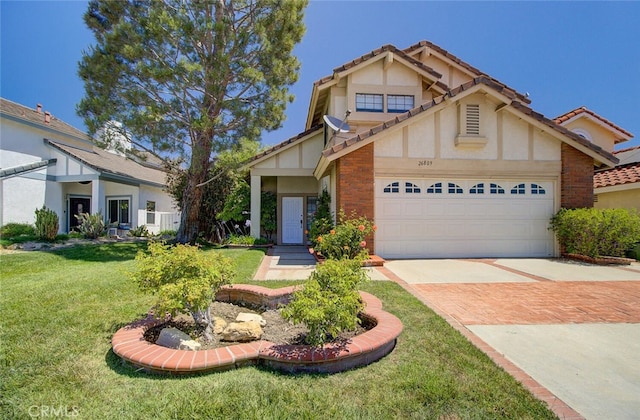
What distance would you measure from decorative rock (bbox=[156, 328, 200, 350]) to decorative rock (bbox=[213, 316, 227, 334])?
0.39m

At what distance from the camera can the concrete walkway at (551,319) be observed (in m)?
2.89

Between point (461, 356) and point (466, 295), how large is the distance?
2.91 meters

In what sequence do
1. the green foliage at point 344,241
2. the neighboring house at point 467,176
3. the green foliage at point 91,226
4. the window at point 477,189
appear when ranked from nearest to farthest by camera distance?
the green foliage at point 344,241
the neighboring house at point 467,176
the window at point 477,189
the green foliage at point 91,226

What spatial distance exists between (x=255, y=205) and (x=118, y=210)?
1179 centimetres

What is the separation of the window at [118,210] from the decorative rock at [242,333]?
19.2 metres

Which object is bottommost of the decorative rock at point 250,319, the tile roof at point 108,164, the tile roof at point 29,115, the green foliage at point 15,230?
the decorative rock at point 250,319

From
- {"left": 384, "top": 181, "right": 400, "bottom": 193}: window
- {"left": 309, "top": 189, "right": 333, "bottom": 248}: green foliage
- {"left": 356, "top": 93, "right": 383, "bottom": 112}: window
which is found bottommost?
{"left": 309, "top": 189, "right": 333, "bottom": 248}: green foliage

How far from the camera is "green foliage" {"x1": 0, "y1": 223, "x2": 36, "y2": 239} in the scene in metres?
14.6

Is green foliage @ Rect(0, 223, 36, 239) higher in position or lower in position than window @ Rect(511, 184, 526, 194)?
lower

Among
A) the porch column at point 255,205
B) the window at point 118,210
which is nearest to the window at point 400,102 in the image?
the porch column at point 255,205

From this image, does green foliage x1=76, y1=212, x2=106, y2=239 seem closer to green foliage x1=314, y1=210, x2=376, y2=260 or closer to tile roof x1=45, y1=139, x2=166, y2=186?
tile roof x1=45, y1=139, x2=166, y2=186

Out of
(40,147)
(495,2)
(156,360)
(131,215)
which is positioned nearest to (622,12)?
(495,2)

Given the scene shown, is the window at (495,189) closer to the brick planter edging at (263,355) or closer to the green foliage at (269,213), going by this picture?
the brick planter edging at (263,355)

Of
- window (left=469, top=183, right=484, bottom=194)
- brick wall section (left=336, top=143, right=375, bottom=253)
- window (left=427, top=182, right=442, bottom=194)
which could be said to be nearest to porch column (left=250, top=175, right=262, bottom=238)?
brick wall section (left=336, top=143, right=375, bottom=253)
